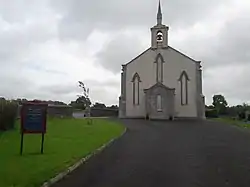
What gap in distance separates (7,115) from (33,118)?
314 inches

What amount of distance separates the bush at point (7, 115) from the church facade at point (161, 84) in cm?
3019

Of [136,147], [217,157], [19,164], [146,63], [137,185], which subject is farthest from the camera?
[146,63]

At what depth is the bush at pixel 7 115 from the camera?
21.1 meters

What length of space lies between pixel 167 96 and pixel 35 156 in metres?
39.5

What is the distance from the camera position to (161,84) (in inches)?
2032

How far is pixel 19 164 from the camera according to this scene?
442 inches

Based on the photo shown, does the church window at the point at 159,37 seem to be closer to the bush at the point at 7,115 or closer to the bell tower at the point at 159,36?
the bell tower at the point at 159,36

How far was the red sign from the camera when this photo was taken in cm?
1399

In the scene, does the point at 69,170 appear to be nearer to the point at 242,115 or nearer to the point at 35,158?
the point at 35,158

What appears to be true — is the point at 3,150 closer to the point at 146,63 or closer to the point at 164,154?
the point at 164,154

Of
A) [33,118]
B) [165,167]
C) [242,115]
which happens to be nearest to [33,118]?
[33,118]

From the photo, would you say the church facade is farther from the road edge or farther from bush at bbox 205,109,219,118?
the road edge

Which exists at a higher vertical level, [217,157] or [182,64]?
[182,64]

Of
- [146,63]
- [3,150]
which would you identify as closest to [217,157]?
[3,150]
